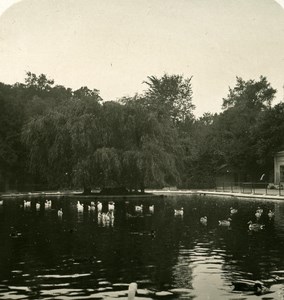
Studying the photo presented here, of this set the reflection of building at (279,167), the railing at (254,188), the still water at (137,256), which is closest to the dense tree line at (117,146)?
the reflection of building at (279,167)

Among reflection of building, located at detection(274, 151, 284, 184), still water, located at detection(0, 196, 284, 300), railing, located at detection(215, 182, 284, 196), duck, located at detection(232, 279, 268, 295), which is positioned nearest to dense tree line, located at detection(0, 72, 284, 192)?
reflection of building, located at detection(274, 151, 284, 184)

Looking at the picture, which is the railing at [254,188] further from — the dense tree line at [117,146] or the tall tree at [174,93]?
the tall tree at [174,93]

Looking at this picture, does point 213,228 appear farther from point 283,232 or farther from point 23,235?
point 23,235

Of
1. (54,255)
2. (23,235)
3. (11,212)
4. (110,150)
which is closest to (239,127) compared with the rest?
(110,150)

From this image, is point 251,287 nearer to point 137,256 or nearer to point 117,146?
point 137,256

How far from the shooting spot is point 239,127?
6919 centimetres

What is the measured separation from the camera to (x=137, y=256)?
1853cm

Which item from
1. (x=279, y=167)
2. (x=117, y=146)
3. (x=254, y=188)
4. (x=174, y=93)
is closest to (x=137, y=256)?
(x=117, y=146)

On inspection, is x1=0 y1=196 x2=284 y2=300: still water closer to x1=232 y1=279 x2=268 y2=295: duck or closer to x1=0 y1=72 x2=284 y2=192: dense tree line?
x1=232 y1=279 x2=268 y2=295: duck

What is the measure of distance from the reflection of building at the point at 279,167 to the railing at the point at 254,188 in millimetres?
1364

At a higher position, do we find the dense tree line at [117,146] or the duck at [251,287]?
the dense tree line at [117,146]

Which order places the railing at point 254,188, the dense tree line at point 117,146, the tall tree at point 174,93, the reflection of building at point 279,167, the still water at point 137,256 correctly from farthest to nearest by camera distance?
1. the tall tree at point 174,93
2. the reflection of building at point 279,167
3. the railing at point 254,188
4. the dense tree line at point 117,146
5. the still water at point 137,256

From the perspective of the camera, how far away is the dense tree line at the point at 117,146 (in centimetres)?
4984

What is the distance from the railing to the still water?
20.8 metres
